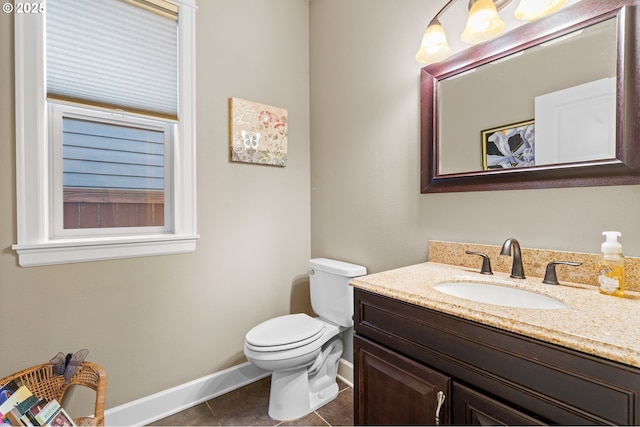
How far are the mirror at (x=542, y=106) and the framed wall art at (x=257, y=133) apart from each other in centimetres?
103

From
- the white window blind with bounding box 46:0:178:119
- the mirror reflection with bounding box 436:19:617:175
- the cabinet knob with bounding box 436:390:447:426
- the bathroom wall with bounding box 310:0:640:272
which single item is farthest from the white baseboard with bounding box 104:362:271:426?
the mirror reflection with bounding box 436:19:617:175

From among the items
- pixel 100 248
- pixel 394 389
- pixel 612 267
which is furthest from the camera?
pixel 100 248

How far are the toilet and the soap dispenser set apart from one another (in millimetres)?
1069

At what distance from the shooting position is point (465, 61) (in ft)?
4.34

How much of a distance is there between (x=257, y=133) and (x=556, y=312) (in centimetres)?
179

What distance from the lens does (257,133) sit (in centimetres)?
198

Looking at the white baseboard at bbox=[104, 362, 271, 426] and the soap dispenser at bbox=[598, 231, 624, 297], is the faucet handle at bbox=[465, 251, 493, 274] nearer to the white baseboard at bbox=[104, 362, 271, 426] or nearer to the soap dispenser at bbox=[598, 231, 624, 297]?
the soap dispenser at bbox=[598, 231, 624, 297]

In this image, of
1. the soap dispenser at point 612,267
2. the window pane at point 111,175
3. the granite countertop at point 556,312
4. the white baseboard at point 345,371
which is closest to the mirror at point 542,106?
the soap dispenser at point 612,267

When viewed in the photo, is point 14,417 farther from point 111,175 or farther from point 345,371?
point 345,371

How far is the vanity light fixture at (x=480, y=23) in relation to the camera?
1.06 m

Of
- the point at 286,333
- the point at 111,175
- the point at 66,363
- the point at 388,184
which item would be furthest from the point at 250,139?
the point at 66,363

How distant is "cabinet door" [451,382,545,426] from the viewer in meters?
0.71

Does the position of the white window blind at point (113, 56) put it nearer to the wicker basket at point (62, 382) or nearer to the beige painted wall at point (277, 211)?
the beige painted wall at point (277, 211)

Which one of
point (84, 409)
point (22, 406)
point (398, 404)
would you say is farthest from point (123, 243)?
point (398, 404)
